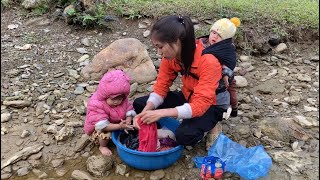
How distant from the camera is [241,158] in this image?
335cm

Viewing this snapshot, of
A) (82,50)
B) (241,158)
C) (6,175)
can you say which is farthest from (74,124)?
(241,158)

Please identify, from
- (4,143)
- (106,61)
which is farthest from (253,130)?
(4,143)

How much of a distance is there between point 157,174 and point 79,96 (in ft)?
4.37

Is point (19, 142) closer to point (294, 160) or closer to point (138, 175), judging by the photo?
point (138, 175)

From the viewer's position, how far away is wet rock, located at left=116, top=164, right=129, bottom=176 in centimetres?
340

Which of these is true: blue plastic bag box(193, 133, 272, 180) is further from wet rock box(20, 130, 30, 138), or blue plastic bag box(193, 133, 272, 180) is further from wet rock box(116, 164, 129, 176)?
wet rock box(20, 130, 30, 138)

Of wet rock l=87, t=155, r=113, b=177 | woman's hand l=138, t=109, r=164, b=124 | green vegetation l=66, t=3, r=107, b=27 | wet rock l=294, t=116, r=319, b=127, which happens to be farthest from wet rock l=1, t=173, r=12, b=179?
wet rock l=294, t=116, r=319, b=127

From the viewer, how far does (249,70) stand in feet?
15.7

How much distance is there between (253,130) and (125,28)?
89.4 inches

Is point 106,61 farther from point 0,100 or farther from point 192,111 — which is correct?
point 192,111

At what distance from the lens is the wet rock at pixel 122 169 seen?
3.40 m

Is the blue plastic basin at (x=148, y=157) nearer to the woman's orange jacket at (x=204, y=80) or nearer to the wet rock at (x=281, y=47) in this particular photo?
the woman's orange jacket at (x=204, y=80)

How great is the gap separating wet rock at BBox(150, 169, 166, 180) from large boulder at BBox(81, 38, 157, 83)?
134cm

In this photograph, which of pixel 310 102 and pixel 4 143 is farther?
pixel 310 102
